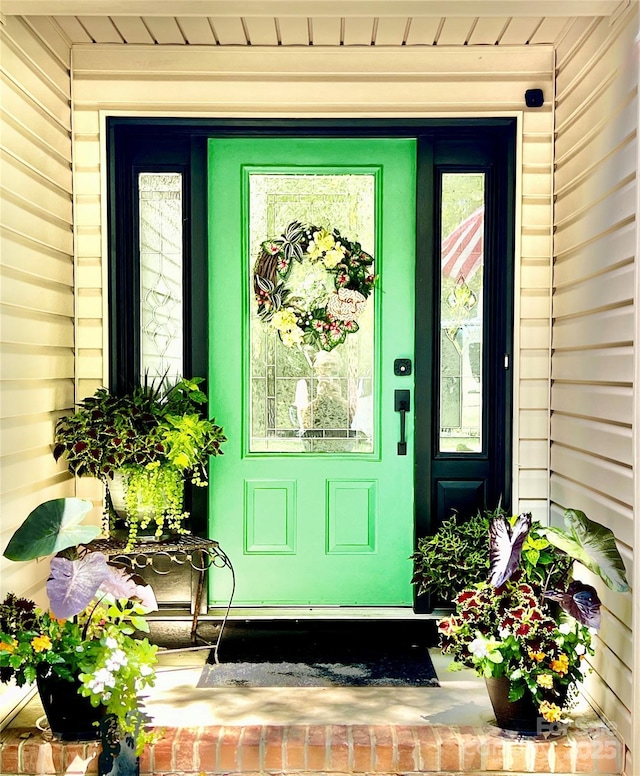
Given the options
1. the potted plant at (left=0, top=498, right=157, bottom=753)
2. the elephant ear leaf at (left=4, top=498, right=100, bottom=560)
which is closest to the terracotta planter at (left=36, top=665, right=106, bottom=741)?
the potted plant at (left=0, top=498, right=157, bottom=753)

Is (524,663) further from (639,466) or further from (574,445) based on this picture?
(574,445)

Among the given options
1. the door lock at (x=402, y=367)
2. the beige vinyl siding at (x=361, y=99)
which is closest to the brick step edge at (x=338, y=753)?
the beige vinyl siding at (x=361, y=99)

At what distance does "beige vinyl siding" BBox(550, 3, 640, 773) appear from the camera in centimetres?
237

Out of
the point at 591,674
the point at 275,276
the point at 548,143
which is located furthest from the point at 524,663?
the point at 548,143

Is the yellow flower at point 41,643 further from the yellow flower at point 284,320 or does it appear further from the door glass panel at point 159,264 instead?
the yellow flower at point 284,320

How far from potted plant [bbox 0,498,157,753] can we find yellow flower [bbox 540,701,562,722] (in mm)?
1240

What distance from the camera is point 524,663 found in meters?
2.34

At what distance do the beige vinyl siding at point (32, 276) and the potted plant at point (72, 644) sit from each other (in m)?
0.23

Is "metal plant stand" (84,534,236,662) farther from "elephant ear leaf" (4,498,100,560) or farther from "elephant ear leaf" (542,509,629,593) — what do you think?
"elephant ear leaf" (542,509,629,593)

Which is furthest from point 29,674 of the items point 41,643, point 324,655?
point 324,655

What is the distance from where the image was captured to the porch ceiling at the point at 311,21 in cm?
238

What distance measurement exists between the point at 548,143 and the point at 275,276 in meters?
1.31

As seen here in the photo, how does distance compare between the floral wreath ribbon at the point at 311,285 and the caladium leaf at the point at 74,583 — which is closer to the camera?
the caladium leaf at the point at 74,583

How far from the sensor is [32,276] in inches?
110
